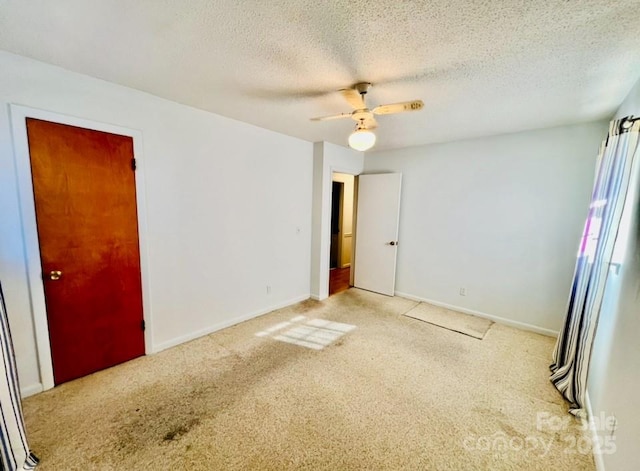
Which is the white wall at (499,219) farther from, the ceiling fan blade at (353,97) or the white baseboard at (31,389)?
the white baseboard at (31,389)

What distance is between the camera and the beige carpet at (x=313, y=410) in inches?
60.6

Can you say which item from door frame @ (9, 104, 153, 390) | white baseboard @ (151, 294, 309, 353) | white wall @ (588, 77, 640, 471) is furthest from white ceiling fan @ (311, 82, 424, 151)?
white baseboard @ (151, 294, 309, 353)

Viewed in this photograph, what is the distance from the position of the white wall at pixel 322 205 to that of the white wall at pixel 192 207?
0.13 meters

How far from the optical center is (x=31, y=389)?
6.45ft

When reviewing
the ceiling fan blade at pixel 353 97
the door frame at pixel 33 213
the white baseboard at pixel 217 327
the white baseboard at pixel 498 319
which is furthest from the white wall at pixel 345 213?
the door frame at pixel 33 213

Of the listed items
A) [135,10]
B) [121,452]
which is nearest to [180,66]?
[135,10]

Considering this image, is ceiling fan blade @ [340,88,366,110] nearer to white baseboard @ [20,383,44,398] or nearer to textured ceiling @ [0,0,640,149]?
textured ceiling @ [0,0,640,149]

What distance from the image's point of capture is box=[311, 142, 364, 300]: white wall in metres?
3.95

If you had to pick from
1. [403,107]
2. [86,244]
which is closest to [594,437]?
[403,107]

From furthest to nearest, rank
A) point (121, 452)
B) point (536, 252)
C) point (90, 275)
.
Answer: point (536, 252) → point (90, 275) → point (121, 452)

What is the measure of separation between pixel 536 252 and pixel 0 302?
15.4ft

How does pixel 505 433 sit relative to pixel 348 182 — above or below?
below

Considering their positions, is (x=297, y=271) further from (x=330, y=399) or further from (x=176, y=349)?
(x=330, y=399)

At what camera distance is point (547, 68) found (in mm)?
1745
